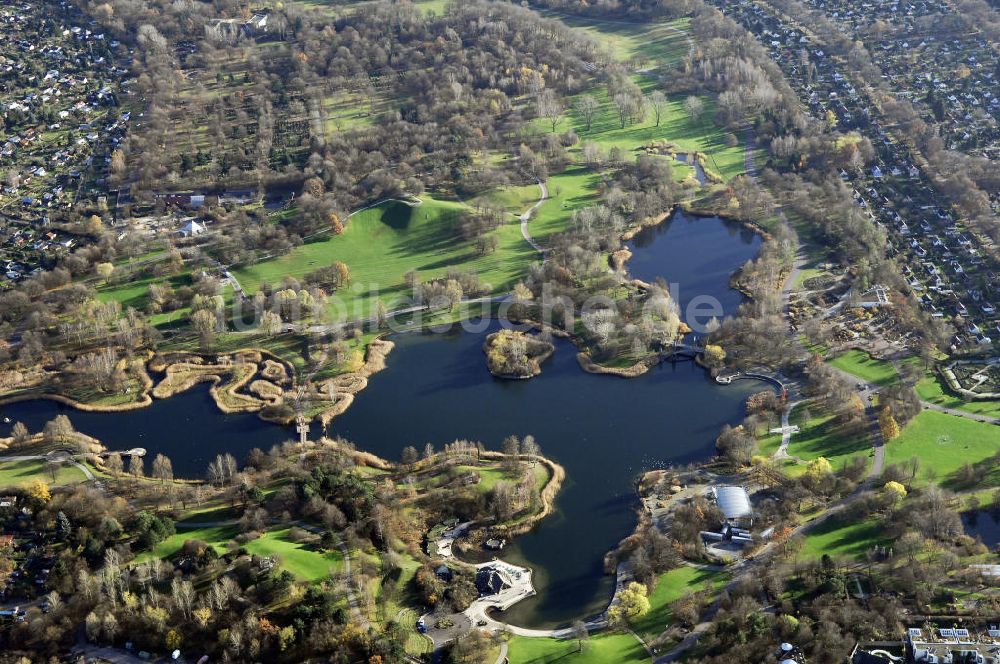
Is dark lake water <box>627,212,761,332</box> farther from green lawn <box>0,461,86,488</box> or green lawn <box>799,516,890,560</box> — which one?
green lawn <box>0,461,86,488</box>

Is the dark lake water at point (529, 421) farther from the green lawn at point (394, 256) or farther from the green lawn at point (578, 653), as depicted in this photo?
the green lawn at point (394, 256)

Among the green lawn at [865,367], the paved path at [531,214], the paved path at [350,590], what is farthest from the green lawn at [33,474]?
the green lawn at [865,367]

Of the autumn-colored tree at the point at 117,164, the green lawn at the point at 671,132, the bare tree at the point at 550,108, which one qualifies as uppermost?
the bare tree at the point at 550,108

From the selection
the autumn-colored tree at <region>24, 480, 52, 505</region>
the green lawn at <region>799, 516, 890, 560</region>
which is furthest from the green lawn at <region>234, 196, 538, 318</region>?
the green lawn at <region>799, 516, 890, 560</region>

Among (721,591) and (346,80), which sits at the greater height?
(346,80)

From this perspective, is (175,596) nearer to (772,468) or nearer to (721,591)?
(721,591)

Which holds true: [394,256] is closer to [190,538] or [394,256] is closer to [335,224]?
[335,224]

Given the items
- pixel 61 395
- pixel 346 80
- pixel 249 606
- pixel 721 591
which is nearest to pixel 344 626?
pixel 249 606
